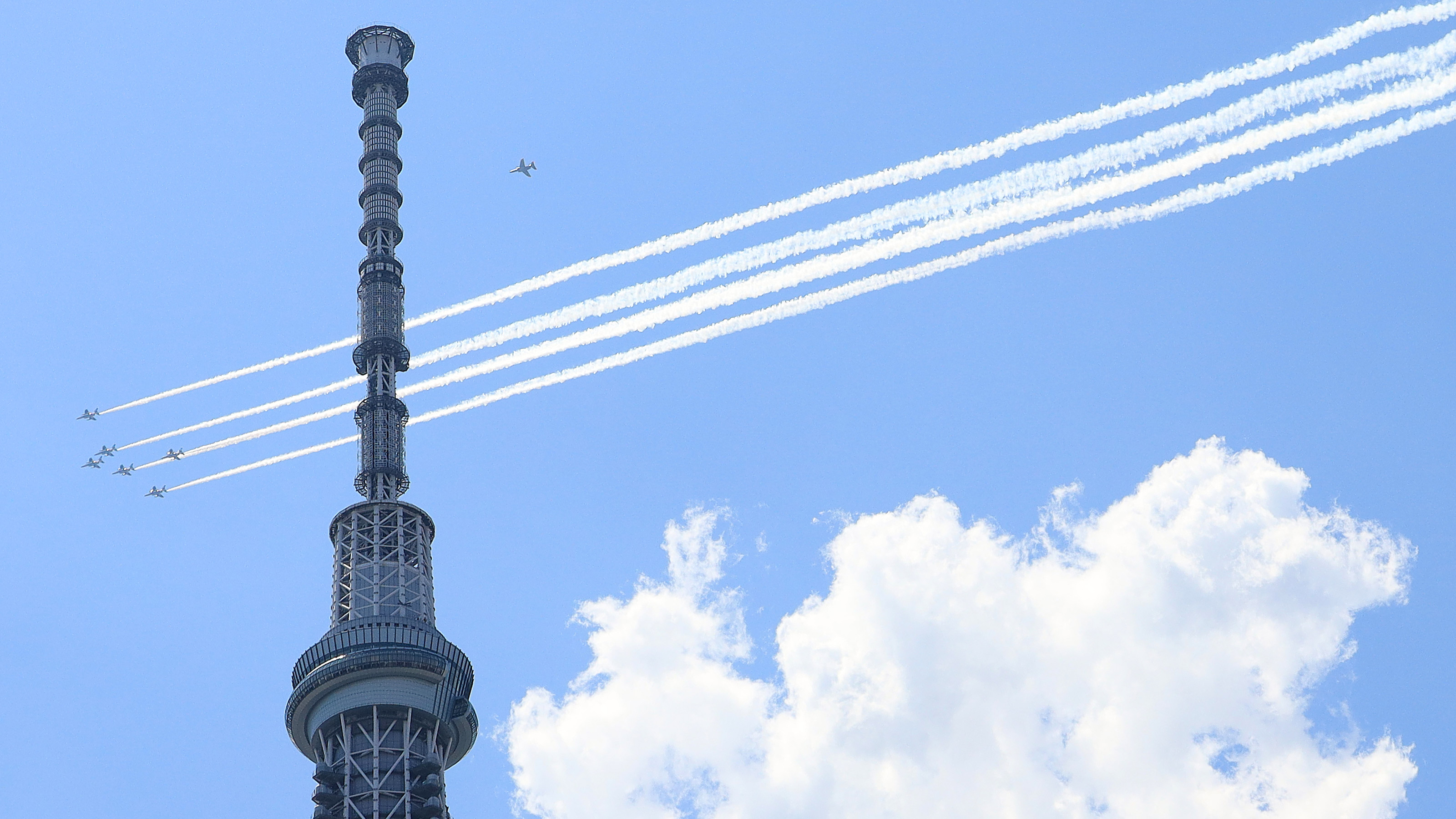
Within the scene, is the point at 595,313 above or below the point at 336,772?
above

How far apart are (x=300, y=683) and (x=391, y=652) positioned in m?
12.1

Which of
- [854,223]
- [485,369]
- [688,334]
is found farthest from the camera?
[485,369]

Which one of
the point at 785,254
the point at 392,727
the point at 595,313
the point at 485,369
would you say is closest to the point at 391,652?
the point at 392,727

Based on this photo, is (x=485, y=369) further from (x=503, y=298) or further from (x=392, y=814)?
(x=392, y=814)

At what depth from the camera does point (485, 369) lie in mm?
191000

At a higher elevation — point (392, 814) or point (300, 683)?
point (300, 683)

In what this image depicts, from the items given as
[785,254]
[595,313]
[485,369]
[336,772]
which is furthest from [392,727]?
[785,254]

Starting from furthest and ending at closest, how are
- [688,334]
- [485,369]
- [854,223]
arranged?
[485,369] < [688,334] < [854,223]

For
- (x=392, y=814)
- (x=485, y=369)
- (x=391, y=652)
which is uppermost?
(x=485, y=369)

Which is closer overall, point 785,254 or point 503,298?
point 785,254

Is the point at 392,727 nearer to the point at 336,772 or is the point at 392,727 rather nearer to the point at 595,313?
the point at 336,772

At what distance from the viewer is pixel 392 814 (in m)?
194

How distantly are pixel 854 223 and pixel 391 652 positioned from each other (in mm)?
89296

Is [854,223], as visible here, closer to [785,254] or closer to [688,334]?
[785,254]
